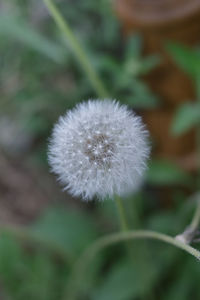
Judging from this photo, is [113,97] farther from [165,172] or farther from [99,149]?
[99,149]

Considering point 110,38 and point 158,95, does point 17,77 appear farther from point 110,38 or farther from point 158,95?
point 158,95

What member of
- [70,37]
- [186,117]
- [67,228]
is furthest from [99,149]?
[67,228]

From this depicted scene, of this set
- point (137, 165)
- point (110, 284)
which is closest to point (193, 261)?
point (110, 284)

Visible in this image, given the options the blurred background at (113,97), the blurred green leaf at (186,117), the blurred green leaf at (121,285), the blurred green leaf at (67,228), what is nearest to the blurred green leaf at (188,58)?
the blurred background at (113,97)

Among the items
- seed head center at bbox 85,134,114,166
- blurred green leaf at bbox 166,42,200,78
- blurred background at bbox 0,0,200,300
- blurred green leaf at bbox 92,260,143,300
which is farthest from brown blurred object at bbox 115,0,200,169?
seed head center at bbox 85,134,114,166

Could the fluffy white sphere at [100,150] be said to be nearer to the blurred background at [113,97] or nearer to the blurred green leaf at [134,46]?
the blurred background at [113,97]

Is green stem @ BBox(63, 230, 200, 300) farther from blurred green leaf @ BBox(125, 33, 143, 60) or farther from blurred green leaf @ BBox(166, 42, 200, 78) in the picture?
blurred green leaf @ BBox(125, 33, 143, 60)
